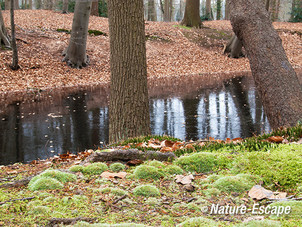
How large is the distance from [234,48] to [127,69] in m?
20.9

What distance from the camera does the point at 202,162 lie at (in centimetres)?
353

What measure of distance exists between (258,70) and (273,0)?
124 ft

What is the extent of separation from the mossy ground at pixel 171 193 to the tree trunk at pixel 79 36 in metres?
16.8

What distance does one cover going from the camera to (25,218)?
2.40 m

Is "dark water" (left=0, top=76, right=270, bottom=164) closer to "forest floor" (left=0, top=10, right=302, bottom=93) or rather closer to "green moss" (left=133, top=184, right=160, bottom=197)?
"forest floor" (left=0, top=10, right=302, bottom=93)

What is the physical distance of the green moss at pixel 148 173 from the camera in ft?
10.8

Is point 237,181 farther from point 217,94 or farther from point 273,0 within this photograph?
point 273,0

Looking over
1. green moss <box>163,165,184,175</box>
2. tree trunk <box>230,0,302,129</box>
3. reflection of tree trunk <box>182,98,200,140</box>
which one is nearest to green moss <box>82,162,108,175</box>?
green moss <box>163,165,184,175</box>

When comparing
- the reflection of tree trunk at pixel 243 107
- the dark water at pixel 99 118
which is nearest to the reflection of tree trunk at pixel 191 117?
the dark water at pixel 99 118

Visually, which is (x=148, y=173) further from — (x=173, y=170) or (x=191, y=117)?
(x=191, y=117)

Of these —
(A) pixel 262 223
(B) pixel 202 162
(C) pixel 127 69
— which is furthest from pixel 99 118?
(A) pixel 262 223

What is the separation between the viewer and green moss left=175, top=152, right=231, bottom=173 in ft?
11.3

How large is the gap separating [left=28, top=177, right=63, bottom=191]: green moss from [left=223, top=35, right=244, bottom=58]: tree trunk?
939 inches

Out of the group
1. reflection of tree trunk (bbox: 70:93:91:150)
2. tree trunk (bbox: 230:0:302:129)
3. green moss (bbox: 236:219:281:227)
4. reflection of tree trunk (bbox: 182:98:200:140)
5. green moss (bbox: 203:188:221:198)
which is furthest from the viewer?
reflection of tree trunk (bbox: 182:98:200:140)
